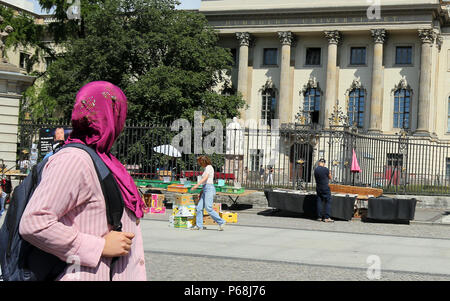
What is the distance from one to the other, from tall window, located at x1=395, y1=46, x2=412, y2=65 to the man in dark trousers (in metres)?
36.2

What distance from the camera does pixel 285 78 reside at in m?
52.7

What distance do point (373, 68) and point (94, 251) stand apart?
50.3 meters

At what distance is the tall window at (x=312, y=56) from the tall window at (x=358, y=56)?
9.19ft

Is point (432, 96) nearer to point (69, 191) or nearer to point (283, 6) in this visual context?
point (283, 6)

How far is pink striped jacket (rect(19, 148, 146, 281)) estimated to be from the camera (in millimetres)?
2605

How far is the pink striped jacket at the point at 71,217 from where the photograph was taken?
2.61 m

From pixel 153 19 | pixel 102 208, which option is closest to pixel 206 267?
pixel 102 208

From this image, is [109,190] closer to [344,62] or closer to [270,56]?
[344,62]

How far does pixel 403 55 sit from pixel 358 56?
12.1ft

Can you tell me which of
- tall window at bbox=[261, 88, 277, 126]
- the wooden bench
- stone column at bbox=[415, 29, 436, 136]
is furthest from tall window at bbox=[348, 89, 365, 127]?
the wooden bench

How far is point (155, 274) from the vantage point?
7.94 m

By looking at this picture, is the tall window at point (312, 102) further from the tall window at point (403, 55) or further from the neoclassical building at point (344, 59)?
the tall window at point (403, 55)

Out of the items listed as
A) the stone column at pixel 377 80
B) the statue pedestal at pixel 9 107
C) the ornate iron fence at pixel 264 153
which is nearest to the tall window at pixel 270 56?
the stone column at pixel 377 80
